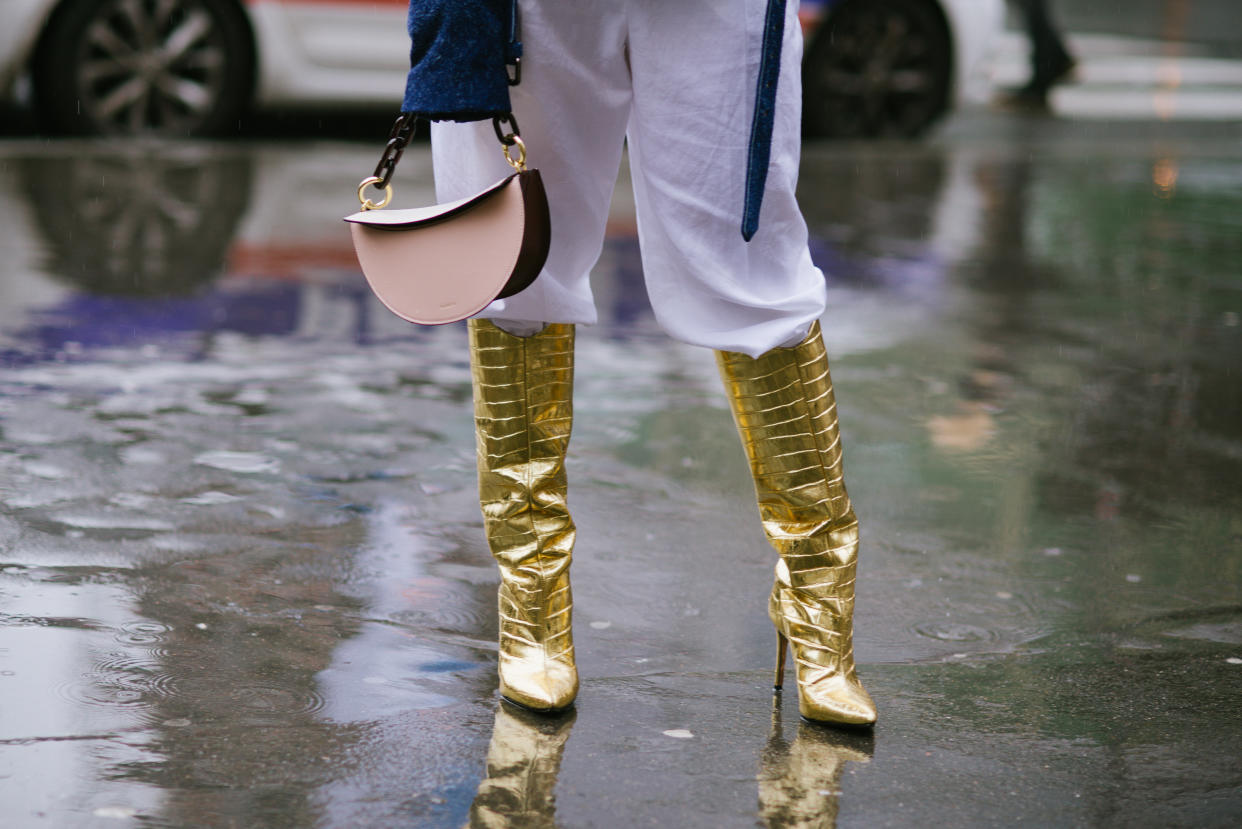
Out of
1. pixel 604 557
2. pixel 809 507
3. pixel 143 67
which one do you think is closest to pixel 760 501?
pixel 809 507

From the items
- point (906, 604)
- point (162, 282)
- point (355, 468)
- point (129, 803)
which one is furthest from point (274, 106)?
point (129, 803)

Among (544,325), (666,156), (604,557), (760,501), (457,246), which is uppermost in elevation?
(666,156)

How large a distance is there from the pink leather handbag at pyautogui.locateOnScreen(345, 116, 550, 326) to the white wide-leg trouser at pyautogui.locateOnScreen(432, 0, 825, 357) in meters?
0.08

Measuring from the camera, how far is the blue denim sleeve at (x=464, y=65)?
2.17m

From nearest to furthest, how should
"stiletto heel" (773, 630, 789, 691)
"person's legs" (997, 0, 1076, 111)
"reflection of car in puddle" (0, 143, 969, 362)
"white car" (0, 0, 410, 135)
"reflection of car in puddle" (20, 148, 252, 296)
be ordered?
"stiletto heel" (773, 630, 789, 691)
"reflection of car in puddle" (0, 143, 969, 362)
"reflection of car in puddle" (20, 148, 252, 296)
"white car" (0, 0, 410, 135)
"person's legs" (997, 0, 1076, 111)

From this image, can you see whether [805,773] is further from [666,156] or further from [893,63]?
[893,63]

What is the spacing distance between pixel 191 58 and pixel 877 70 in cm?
371

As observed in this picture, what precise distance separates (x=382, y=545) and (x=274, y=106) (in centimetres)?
539

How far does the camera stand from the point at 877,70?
9109 millimetres

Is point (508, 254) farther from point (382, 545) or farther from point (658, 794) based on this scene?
point (382, 545)

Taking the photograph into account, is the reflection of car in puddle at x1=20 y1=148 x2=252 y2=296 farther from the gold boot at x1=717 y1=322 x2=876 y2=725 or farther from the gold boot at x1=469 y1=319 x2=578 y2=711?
the gold boot at x1=717 y1=322 x2=876 y2=725

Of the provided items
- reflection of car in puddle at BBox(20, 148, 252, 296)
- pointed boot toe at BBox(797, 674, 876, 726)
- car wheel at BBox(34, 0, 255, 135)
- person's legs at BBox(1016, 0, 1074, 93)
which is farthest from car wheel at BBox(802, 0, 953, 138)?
pointed boot toe at BBox(797, 674, 876, 726)

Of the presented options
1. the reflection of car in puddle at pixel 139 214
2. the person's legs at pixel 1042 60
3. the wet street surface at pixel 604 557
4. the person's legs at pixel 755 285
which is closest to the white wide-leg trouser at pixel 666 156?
the person's legs at pixel 755 285

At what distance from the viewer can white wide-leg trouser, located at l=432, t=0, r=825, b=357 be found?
7.32ft
